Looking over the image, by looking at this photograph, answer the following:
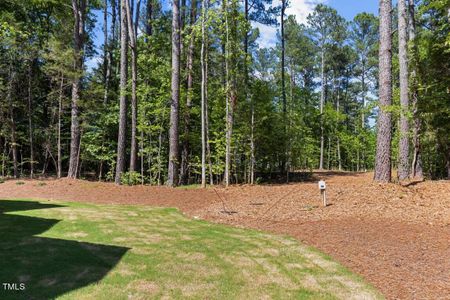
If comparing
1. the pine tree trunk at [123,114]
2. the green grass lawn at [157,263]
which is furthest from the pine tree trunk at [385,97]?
the pine tree trunk at [123,114]

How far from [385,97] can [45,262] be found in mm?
8092

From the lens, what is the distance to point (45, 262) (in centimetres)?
396

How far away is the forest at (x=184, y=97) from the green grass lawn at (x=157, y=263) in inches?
160

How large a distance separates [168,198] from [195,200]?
0.87 m

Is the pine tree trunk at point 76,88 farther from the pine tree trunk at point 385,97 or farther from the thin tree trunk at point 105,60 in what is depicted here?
the pine tree trunk at point 385,97

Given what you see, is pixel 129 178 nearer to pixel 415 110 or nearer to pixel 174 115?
pixel 174 115

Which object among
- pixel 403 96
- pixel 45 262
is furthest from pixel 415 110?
pixel 45 262

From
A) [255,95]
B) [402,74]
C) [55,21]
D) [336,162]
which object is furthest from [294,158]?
[336,162]

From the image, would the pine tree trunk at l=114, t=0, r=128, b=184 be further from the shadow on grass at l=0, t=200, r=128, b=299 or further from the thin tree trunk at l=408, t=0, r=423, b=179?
the thin tree trunk at l=408, t=0, r=423, b=179

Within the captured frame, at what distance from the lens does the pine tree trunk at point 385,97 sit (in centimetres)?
841

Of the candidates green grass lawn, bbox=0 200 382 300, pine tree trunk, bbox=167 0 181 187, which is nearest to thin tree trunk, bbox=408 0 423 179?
green grass lawn, bbox=0 200 382 300

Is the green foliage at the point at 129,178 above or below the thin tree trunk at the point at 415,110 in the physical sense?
below

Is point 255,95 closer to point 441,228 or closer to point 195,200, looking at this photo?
point 195,200

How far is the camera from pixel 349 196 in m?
8.01
